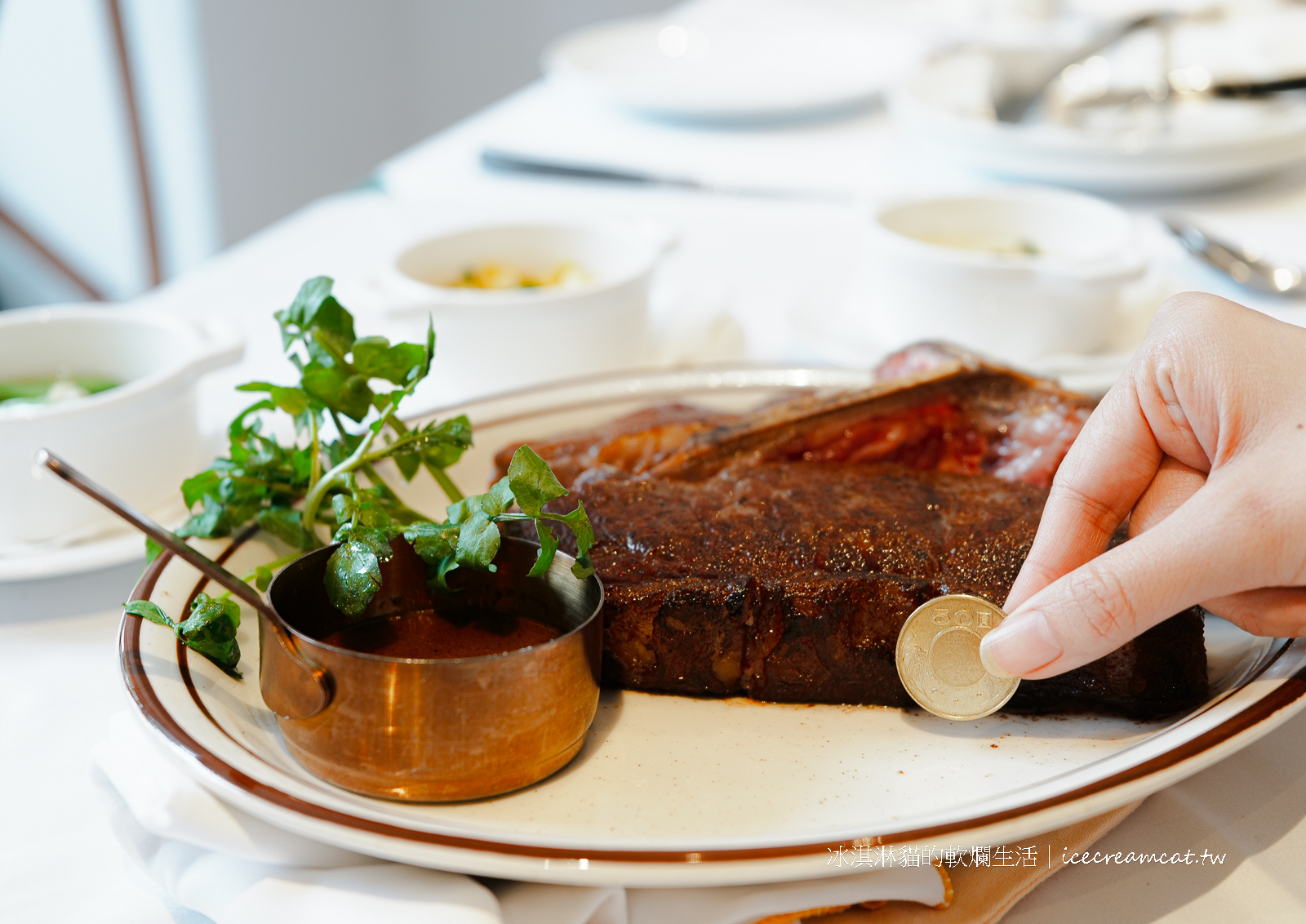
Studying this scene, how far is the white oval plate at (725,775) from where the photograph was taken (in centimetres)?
119

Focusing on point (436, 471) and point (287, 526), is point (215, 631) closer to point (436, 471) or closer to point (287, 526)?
point (287, 526)

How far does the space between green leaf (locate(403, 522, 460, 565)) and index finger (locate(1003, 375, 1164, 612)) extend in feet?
2.51

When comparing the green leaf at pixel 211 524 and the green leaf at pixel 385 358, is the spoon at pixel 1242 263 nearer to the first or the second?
the green leaf at pixel 385 358

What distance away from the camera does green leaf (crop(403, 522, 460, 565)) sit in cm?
151

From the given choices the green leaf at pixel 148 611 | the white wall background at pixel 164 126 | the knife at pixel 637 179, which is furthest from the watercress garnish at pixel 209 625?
the white wall background at pixel 164 126

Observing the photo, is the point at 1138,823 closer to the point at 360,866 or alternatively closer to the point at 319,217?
the point at 360,866

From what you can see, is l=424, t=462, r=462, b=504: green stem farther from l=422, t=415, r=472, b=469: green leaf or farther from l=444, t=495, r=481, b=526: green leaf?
l=444, t=495, r=481, b=526: green leaf

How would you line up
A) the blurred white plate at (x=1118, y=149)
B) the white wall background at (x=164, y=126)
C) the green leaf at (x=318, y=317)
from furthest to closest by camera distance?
the white wall background at (x=164, y=126)
the blurred white plate at (x=1118, y=149)
the green leaf at (x=318, y=317)

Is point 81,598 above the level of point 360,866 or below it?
below

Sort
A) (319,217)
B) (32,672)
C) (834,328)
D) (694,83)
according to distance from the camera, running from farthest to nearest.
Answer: (694,83)
(319,217)
(834,328)
(32,672)

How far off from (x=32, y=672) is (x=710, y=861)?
1.20 meters

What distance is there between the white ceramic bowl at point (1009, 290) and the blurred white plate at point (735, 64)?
5.95 ft

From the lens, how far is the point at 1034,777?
1460mm

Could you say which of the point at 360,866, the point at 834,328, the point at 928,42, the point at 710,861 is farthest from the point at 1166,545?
the point at 928,42
